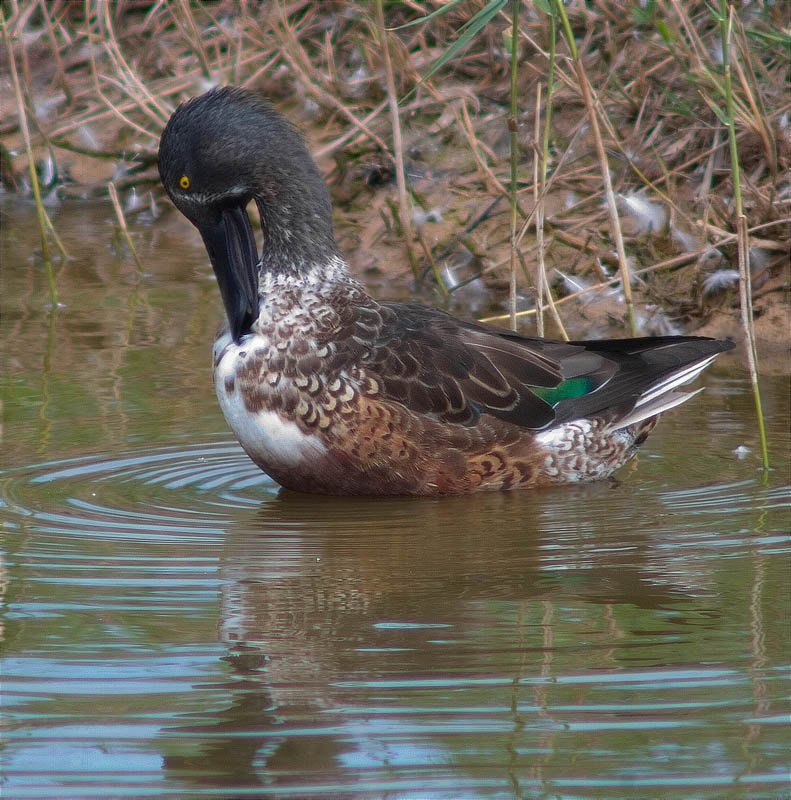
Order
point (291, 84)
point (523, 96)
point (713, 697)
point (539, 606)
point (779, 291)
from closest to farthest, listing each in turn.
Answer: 1. point (713, 697)
2. point (539, 606)
3. point (779, 291)
4. point (523, 96)
5. point (291, 84)

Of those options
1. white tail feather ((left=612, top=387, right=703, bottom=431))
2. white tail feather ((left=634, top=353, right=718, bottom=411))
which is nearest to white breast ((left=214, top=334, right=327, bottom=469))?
white tail feather ((left=612, top=387, right=703, bottom=431))

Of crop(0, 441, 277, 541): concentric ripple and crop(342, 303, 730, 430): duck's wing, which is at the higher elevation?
crop(342, 303, 730, 430): duck's wing

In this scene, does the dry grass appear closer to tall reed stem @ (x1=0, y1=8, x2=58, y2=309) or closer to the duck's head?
tall reed stem @ (x1=0, y1=8, x2=58, y2=309)

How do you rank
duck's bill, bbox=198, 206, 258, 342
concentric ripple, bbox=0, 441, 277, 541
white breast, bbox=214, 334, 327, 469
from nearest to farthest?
concentric ripple, bbox=0, 441, 277, 541 → white breast, bbox=214, 334, 327, 469 → duck's bill, bbox=198, 206, 258, 342

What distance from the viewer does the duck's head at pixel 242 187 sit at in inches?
209

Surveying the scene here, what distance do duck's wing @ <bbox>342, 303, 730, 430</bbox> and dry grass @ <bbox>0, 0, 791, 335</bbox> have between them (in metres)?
1.03

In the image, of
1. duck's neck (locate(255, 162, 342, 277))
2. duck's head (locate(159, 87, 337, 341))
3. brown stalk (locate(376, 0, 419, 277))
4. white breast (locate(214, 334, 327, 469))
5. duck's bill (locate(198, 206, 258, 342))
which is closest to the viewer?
white breast (locate(214, 334, 327, 469))

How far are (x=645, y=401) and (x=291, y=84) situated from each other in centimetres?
540

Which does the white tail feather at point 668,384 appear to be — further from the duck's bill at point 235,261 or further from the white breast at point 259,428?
the duck's bill at point 235,261

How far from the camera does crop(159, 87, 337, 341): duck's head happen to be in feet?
17.4

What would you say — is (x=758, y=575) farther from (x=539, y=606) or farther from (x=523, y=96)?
(x=523, y=96)

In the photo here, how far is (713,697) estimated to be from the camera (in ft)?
11.5

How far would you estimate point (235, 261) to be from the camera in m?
5.45

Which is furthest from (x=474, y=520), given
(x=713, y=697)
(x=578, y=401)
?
(x=713, y=697)
